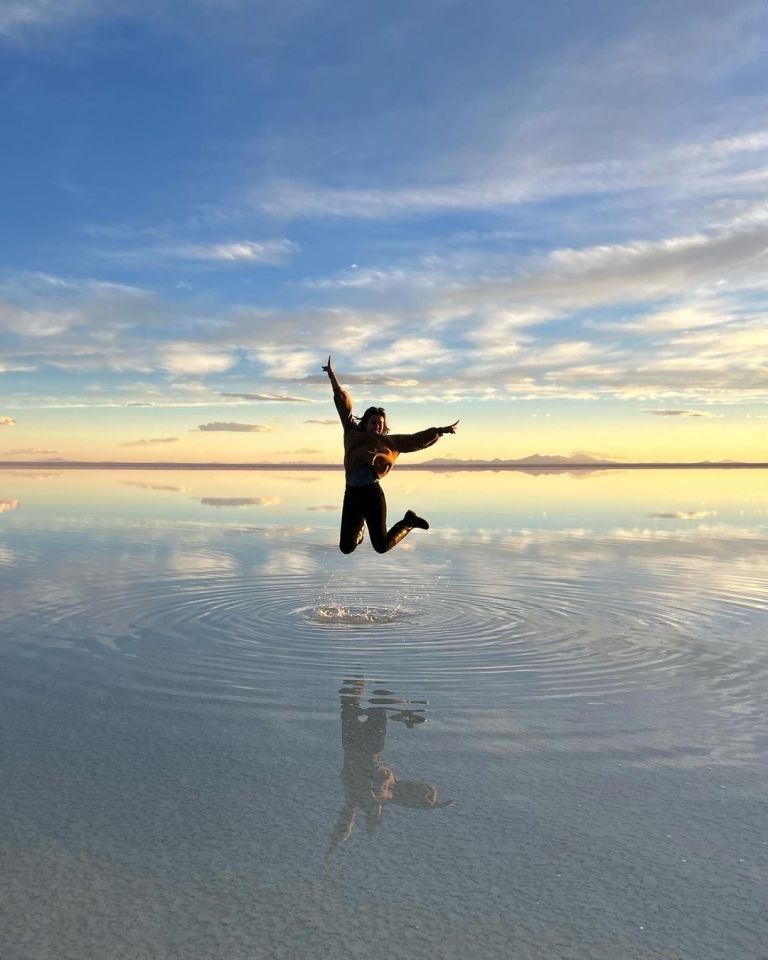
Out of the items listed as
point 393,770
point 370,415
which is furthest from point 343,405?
point 393,770

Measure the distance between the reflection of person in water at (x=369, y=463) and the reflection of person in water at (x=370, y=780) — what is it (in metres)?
4.81

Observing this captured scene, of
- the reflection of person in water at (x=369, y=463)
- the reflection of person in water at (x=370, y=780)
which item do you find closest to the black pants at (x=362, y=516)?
the reflection of person in water at (x=369, y=463)

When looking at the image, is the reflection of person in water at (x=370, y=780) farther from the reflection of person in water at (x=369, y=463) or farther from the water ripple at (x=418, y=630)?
the reflection of person in water at (x=369, y=463)

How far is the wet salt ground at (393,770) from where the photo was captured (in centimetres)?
376

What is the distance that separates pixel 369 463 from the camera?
11.7m

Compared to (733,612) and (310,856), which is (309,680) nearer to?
(310,856)

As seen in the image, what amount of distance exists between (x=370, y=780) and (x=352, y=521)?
639 centimetres

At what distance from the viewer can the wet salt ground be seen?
12.3ft

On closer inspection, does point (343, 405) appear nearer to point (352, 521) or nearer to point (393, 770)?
point (352, 521)

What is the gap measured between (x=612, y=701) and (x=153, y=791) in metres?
4.10

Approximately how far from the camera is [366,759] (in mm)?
5863

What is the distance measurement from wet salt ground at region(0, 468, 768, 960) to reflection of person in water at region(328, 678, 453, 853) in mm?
76

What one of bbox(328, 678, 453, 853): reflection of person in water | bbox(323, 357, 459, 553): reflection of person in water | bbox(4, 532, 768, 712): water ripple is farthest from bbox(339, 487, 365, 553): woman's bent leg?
bbox(328, 678, 453, 853): reflection of person in water

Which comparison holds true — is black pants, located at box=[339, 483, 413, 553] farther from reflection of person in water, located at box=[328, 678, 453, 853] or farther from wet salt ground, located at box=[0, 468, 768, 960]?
reflection of person in water, located at box=[328, 678, 453, 853]
